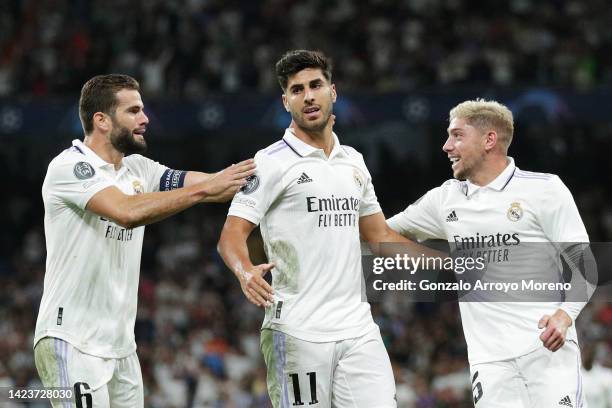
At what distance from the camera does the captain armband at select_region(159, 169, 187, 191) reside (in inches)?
266

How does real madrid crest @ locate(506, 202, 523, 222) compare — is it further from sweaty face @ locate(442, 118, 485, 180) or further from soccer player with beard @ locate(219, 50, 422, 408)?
soccer player with beard @ locate(219, 50, 422, 408)

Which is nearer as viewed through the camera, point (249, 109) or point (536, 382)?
point (536, 382)

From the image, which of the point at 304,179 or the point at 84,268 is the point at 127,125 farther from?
the point at 304,179

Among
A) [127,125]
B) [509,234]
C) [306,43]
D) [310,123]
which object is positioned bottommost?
[509,234]

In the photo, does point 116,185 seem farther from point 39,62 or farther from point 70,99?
point 39,62

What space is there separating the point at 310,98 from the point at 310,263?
936mm

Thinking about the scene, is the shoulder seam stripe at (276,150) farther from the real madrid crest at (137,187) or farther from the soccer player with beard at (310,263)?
the real madrid crest at (137,187)

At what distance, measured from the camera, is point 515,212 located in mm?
6430

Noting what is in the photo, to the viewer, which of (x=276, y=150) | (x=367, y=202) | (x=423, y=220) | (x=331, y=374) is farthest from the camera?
(x=423, y=220)

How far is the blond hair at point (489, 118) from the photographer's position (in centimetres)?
668

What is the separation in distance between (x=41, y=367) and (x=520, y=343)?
8.84 ft

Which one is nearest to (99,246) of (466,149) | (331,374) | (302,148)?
(302,148)

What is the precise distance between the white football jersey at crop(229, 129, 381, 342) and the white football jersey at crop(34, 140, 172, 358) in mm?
756

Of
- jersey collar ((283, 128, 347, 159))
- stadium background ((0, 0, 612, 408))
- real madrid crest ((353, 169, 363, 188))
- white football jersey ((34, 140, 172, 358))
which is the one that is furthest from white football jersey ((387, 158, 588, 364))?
stadium background ((0, 0, 612, 408))
